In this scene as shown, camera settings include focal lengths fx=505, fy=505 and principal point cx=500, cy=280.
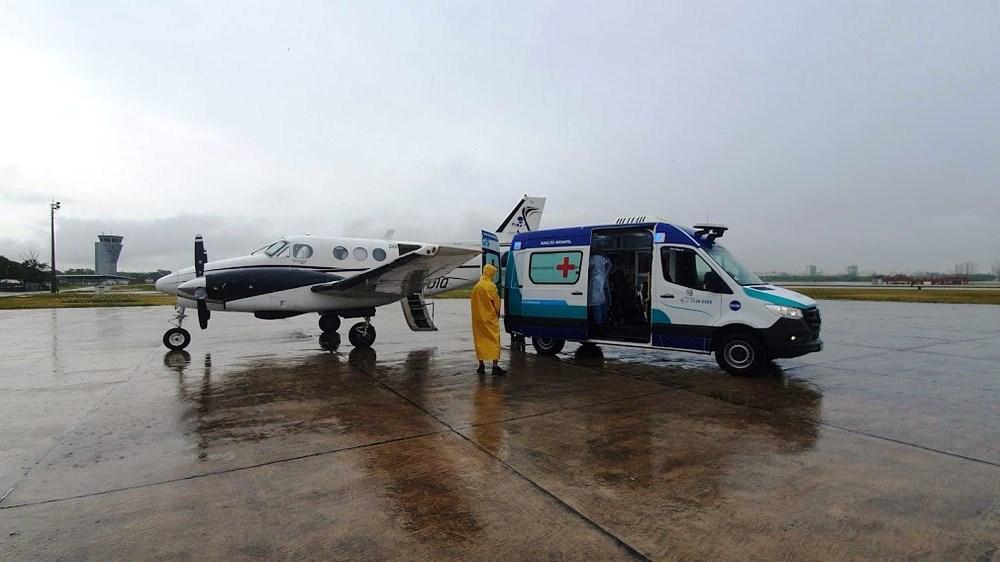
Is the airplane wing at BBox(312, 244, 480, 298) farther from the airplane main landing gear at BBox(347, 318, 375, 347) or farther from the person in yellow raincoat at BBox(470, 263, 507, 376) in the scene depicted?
the person in yellow raincoat at BBox(470, 263, 507, 376)

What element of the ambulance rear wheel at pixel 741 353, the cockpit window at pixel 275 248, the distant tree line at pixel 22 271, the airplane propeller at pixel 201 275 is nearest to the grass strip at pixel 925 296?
Result: the ambulance rear wheel at pixel 741 353

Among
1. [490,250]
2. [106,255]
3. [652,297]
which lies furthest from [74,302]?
[106,255]

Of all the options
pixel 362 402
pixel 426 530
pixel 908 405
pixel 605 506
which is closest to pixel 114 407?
pixel 362 402

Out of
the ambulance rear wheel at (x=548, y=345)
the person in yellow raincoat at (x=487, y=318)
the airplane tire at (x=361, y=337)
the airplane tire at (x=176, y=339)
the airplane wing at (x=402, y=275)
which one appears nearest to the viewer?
the person in yellow raincoat at (x=487, y=318)

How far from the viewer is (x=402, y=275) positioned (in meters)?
10.7

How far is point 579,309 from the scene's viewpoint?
372 inches

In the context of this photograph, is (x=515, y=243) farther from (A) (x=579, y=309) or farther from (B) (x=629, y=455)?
(B) (x=629, y=455)

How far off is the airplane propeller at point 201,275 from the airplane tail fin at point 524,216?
10.8m

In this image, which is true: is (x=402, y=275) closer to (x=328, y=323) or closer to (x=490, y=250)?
(x=490, y=250)

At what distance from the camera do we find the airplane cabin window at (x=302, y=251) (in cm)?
1247

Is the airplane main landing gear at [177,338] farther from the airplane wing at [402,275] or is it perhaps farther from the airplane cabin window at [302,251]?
the airplane wing at [402,275]

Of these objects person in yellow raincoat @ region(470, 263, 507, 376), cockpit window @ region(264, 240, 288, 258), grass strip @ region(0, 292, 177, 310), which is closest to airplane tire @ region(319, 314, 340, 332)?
cockpit window @ region(264, 240, 288, 258)

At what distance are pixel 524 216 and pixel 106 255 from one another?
115 metres

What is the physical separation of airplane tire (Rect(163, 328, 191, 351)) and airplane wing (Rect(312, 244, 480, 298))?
10.3 feet
